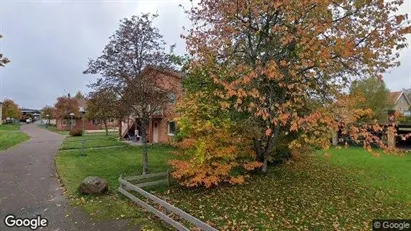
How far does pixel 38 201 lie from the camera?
1024 centimetres

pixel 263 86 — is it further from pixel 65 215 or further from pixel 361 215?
pixel 65 215

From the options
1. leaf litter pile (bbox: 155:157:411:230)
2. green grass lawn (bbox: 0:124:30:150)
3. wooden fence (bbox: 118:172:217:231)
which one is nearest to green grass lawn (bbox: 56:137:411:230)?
leaf litter pile (bbox: 155:157:411:230)

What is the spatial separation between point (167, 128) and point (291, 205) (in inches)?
741

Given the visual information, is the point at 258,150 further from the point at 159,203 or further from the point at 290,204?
the point at 159,203

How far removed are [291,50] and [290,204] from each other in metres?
5.80

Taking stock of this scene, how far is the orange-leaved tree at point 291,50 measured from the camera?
9.31 metres

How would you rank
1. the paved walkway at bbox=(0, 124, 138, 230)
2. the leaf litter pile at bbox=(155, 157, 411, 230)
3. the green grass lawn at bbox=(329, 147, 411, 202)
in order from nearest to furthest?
1. the paved walkway at bbox=(0, 124, 138, 230)
2. the leaf litter pile at bbox=(155, 157, 411, 230)
3. the green grass lawn at bbox=(329, 147, 411, 202)

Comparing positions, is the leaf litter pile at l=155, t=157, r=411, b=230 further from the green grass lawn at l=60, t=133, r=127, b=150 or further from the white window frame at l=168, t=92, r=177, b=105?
the green grass lawn at l=60, t=133, r=127, b=150

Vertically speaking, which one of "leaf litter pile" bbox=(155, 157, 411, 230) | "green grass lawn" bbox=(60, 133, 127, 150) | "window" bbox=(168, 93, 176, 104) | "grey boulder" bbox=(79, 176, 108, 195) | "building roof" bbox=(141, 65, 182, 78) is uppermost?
"building roof" bbox=(141, 65, 182, 78)

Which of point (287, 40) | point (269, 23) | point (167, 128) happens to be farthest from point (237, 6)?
point (167, 128)

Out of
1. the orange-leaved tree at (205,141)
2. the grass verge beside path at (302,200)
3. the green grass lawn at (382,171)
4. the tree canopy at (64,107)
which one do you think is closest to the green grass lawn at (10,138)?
the tree canopy at (64,107)

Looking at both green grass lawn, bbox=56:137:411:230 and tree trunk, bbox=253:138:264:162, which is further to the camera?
tree trunk, bbox=253:138:264:162

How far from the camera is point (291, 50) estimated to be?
11.1 m

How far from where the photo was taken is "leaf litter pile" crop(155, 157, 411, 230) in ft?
28.5
